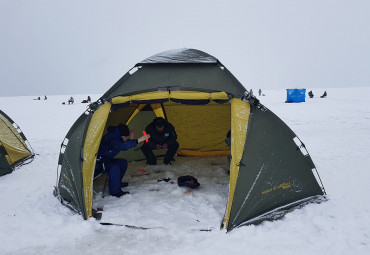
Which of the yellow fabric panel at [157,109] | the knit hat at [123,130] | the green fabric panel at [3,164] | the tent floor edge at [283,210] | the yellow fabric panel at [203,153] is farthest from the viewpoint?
the yellow fabric panel at [203,153]

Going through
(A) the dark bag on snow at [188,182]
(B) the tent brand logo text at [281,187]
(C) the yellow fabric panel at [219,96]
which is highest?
(C) the yellow fabric panel at [219,96]

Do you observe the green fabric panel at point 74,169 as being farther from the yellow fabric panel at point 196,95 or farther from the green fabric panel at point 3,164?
the green fabric panel at point 3,164

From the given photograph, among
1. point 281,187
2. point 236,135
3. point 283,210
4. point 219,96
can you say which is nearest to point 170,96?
point 219,96

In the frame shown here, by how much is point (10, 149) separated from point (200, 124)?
5474 millimetres

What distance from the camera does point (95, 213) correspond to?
4504mm

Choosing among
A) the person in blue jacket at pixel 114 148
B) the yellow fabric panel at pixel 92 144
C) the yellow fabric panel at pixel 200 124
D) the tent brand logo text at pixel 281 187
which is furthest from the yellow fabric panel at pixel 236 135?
the yellow fabric panel at pixel 200 124

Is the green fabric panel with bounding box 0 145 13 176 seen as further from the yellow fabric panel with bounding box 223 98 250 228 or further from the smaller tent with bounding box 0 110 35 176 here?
the yellow fabric panel with bounding box 223 98 250 228

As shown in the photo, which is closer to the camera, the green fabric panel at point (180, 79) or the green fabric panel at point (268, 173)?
the green fabric panel at point (268, 173)

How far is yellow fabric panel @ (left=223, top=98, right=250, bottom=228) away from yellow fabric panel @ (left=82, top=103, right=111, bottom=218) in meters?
2.20

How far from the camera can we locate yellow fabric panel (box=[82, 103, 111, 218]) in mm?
4527

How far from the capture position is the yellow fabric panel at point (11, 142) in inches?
290

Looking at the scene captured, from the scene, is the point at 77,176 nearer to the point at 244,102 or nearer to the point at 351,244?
the point at 244,102

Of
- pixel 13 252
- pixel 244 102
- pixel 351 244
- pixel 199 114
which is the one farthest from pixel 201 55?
pixel 13 252

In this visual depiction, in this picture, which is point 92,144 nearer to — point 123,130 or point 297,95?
point 123,130
